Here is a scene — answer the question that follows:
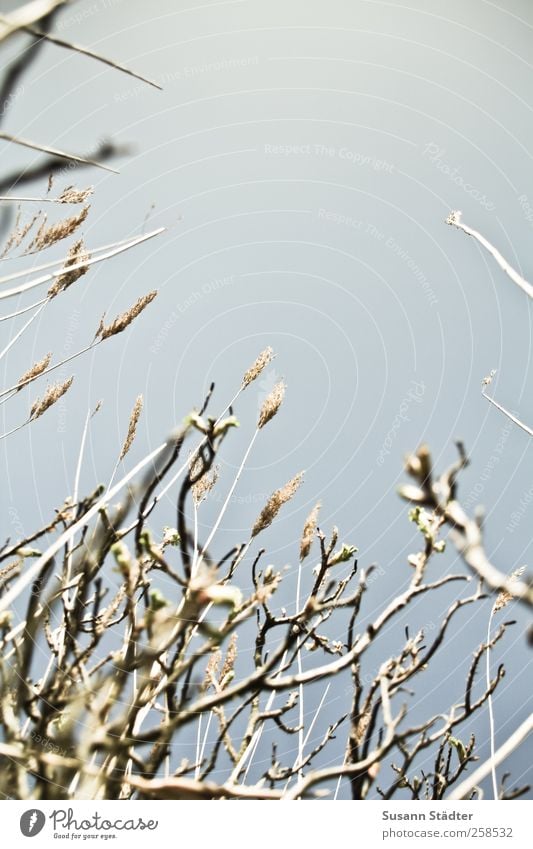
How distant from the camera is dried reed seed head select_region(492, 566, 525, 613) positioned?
310 centimetres

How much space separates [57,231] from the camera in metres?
3.05

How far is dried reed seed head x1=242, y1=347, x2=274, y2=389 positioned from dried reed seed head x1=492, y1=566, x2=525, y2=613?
1653 millimetres

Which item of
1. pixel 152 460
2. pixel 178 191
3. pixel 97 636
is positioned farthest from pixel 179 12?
pixel 97 636

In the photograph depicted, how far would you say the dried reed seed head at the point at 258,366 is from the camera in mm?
3438

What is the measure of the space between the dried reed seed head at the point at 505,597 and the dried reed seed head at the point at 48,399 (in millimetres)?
2378

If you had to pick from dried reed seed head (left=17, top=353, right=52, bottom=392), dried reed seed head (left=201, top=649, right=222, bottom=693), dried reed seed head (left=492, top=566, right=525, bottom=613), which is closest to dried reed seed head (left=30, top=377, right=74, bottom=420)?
dried reed seed head (left=17, top=353, right=52, bottom=392)

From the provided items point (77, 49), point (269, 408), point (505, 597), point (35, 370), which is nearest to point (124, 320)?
point (35, 370)

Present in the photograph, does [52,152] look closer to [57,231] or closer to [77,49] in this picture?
[77,49]

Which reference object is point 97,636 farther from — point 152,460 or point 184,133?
point 184,133

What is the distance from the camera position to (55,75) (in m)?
3.24

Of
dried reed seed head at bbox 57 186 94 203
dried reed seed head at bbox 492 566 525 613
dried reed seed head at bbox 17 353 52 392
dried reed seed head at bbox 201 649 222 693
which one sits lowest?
dried reed seed head at bbox 201 649 222 693

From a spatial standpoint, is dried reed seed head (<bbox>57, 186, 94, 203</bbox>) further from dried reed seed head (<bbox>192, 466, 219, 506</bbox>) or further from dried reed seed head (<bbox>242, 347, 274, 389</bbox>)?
dried reed seed head (<bbox>192, 466, 219, 506</bbox>)

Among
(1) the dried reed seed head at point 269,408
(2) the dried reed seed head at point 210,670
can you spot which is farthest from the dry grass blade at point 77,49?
(2) the dried reed seed head at point 210,670

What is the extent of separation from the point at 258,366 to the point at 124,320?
2.48 feet
